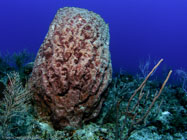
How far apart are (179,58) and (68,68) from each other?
96254mm

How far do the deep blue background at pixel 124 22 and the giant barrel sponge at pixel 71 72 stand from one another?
296 feet

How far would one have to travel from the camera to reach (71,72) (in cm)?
284

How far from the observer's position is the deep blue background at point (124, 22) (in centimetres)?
9912

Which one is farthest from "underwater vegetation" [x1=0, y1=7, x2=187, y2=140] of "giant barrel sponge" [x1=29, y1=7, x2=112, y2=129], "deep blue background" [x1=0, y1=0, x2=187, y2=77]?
"deep blue background" [x1=0, y1=0, x2=187, y2=77]

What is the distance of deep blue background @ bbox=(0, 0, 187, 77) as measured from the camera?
99125 mm

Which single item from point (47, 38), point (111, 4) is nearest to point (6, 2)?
point (111, 4)

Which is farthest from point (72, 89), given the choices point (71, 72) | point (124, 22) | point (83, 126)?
point (124, 22)

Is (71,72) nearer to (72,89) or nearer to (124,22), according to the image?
(72,89)

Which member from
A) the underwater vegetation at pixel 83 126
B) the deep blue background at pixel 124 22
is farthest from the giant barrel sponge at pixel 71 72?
the deep blue background at pixel 124 22

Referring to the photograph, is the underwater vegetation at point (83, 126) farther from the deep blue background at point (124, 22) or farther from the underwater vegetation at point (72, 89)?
the deep blue background at point (124, 22)

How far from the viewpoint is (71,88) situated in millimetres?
2885

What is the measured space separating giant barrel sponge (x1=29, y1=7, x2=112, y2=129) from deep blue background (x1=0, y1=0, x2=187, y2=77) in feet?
296

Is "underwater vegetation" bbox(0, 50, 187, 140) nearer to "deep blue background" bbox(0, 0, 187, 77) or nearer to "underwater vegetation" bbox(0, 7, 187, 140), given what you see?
"underwater vegetation" bbox(0, 7, 187, 140)

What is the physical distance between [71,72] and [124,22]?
12070 cm
